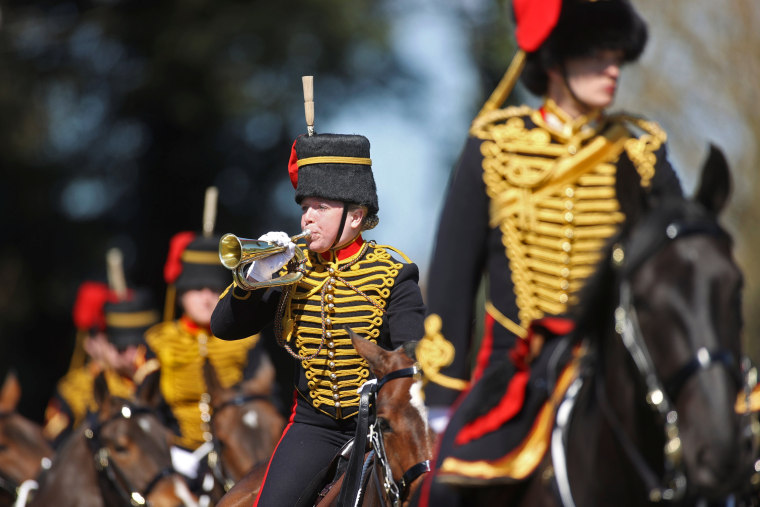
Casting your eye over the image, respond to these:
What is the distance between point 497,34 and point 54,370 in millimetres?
8791

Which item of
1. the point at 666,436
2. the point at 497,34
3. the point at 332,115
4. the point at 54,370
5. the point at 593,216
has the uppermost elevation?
the point at 593,216

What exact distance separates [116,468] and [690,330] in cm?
515

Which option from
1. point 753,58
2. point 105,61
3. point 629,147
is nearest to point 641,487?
point 629,147

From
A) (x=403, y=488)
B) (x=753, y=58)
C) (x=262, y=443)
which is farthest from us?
(x=753, y=58)

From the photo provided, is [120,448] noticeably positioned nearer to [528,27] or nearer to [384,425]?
[384,425]

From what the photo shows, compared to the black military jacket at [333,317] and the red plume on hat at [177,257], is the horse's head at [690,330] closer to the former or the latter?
the black military jacket at [333,317]

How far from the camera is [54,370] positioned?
743 inches

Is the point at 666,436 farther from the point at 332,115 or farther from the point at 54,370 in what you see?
the point at 54,370

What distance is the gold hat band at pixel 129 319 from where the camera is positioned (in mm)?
12117

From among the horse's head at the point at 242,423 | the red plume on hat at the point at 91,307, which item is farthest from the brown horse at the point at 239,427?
the red plume on hat at the point at 91,307

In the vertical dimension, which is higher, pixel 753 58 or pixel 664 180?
pixel 664 180

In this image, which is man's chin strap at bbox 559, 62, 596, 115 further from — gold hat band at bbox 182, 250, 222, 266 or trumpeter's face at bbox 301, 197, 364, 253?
gold hat band at bbox 182, 250, 222, 266

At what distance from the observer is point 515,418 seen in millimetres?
3453

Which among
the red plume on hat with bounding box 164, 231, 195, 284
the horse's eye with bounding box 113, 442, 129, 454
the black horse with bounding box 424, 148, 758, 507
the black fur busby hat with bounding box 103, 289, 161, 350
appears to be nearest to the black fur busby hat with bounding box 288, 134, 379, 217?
the black horse with bounding box 424, 148, 758, 507
